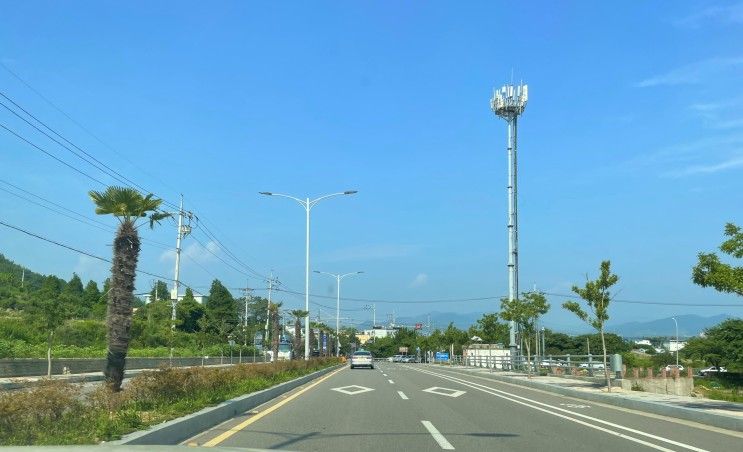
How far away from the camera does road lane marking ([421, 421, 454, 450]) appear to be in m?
11.2

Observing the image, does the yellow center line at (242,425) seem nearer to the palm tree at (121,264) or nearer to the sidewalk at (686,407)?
the palm tree at (121,264)

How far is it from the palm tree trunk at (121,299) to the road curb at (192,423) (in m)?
2.42

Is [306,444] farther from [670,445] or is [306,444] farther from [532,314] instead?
[532,314]

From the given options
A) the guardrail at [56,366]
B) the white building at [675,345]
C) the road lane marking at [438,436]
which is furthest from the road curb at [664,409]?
the white building at [675,345]

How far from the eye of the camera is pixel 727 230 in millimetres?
16688

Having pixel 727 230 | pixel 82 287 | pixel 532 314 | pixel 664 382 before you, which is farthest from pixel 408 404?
pixel 82 287

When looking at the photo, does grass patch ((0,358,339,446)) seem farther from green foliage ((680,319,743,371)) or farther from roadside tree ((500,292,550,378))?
green foliage ((680,319,743,371))

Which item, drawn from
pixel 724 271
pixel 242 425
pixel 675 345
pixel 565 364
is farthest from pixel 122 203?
pixel 675 345

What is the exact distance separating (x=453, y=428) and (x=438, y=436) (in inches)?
54.9

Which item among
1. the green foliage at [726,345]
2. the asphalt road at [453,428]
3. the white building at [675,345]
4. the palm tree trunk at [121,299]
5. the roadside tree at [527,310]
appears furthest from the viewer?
the white building at [675,345]

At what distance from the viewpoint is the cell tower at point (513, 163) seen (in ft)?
184

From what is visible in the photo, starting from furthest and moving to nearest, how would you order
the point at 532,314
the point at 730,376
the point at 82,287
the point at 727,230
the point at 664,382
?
the point at 82,287
the point at 730,376
the point at 532,314
the point at 664,382
the point at 727,230

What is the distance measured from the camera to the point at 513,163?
198 feet

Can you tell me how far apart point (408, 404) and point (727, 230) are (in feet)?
31.0
